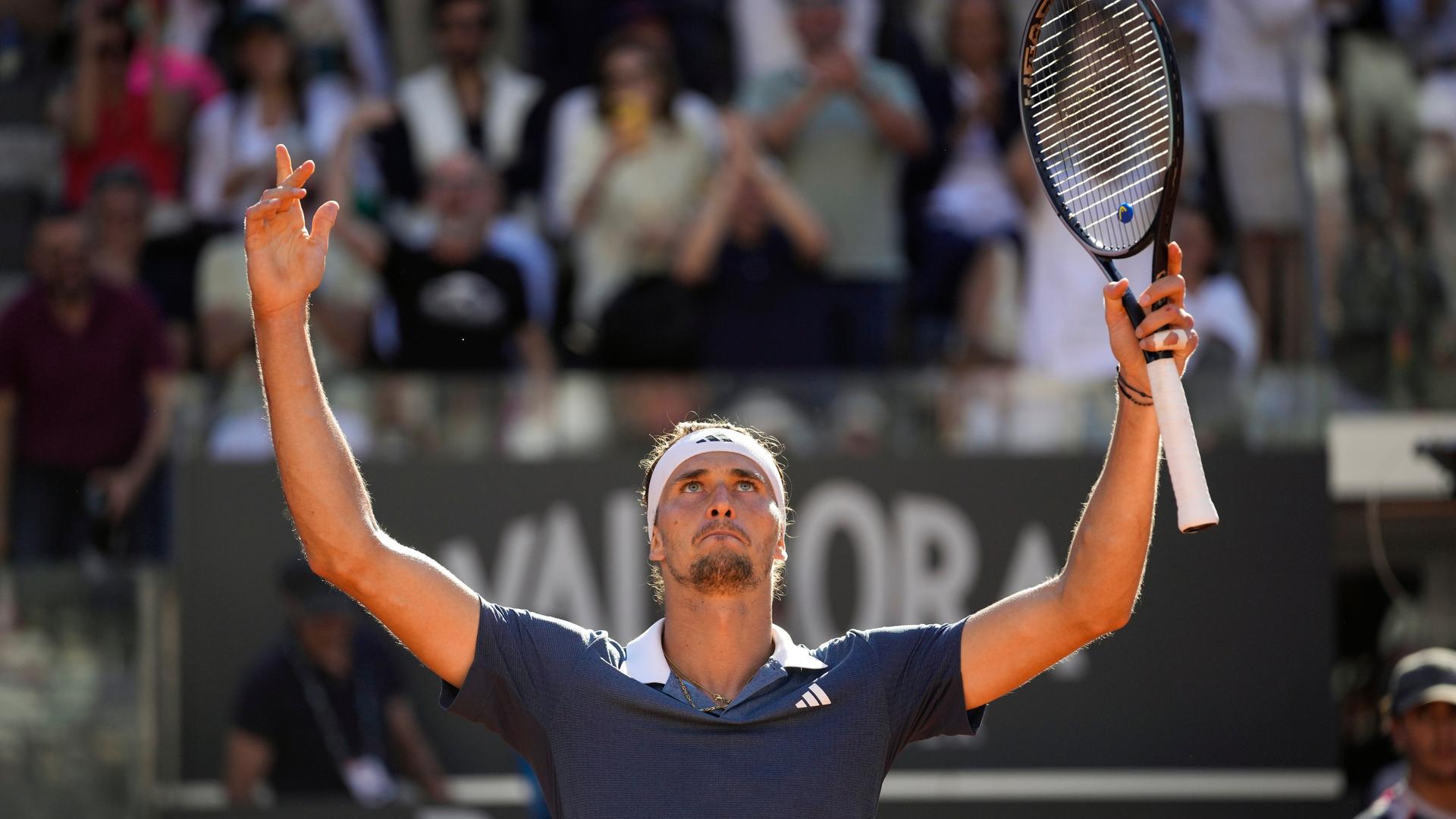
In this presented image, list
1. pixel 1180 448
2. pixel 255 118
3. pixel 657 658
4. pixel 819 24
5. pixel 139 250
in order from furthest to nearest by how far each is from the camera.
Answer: pixel 255 118
pixel 819 24
pixel 139 250
pixel 657 658
pixel 1180 448

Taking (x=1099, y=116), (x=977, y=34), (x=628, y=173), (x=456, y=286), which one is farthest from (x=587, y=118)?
(x=1099, y=116)

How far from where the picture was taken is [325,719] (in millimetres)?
8562

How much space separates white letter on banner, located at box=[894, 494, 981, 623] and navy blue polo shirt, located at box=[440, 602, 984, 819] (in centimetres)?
465

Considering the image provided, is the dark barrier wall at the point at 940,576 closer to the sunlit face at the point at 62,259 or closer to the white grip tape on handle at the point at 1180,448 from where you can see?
the sunlit face at the point at 62,259

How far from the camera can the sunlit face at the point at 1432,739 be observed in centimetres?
653

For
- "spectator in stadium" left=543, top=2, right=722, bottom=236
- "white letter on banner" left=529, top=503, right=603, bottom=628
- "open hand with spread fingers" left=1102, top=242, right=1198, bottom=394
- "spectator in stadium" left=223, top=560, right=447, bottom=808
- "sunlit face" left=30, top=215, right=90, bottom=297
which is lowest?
"spectator in stadium" left=223, top=560, right=447, bottom=808

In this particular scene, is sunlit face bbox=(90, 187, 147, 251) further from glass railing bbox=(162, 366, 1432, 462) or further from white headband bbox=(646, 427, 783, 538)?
white headband bbox=(646, 427, 783, 538)

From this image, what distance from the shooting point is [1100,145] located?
423 centimetres

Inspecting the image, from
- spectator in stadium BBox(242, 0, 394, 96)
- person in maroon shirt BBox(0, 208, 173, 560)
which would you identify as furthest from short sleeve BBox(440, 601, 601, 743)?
spectator in stadium BBox(242, 0, 394, 96)

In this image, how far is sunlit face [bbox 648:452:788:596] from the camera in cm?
401

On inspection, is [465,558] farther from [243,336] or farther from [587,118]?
[587,118]

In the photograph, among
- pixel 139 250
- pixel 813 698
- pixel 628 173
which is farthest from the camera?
pixel 139 250

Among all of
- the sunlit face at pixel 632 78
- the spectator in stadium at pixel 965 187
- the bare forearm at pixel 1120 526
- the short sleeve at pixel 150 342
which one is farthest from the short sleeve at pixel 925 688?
the sunlit face at pixel 632 78

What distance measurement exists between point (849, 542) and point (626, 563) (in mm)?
959
